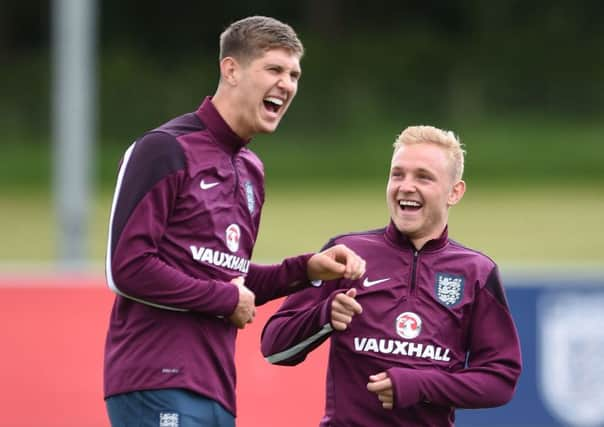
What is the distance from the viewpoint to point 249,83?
4754mm

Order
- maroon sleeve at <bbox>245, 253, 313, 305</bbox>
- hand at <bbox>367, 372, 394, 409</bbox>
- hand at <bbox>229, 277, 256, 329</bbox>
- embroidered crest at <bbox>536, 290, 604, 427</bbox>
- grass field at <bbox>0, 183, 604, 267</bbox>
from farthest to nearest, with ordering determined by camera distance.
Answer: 1. grass field at <bbox>0, 183, 604, 267</bbox>
2. embroidered crest at <bbox>536, 290, 604, 427</bbox>
3. maroon sleeve at <bbox>245, 253, 313, 305</bbox>
4. hand at <bbox>229, 277, 256, 329</bbox>
5. hand at <bbox>367, 372, 394, 409</bbox>

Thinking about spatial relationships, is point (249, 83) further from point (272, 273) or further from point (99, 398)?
point (99, 398)

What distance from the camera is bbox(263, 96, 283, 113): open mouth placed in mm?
4777

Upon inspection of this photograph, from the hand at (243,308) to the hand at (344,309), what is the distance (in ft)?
0.93

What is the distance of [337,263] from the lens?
4613 mm

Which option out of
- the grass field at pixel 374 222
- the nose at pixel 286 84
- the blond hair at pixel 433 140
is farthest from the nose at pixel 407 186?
the grass field at pixel 374 222

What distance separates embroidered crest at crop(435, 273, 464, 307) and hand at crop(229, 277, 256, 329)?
63 centimetres

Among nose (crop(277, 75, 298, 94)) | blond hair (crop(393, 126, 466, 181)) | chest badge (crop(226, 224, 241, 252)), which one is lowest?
chest badge (crop(226, 224, 241, 252))

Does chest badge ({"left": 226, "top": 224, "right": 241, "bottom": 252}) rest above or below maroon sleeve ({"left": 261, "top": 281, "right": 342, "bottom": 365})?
above

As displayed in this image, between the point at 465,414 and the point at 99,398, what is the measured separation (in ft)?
7.94

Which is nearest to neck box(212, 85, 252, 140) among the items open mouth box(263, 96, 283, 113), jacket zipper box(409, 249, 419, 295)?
open mouth box(263, 96, 283, 113)

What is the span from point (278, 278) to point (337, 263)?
0.45m

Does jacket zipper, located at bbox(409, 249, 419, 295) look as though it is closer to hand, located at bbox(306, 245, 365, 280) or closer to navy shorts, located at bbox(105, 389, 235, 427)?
hand, located at bbox(306, 245, 365, 280)

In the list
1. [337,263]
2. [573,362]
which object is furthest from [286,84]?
[573,362]
